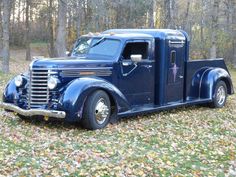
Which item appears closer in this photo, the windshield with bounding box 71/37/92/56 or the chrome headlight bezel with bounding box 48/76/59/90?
the chrome headlight bezel with bounding box 48/76/59/90

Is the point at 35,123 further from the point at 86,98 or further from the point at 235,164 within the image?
the point at 235,164

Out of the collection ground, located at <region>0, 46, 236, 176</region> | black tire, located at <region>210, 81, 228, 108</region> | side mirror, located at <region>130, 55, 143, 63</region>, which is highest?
side mirror, located at <region>130, 55, 143, 63</region>

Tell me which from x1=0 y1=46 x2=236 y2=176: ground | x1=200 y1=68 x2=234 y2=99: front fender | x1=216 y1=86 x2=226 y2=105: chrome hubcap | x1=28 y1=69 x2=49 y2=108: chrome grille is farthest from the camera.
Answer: x1=216 y1=86 x2=226 y2=105: chrome hubcap

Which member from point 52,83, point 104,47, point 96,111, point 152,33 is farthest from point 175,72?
point 52,83

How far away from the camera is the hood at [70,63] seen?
913cm

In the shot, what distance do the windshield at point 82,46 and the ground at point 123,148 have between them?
1939mm

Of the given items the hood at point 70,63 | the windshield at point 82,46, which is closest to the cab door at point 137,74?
the hood at point 70,63

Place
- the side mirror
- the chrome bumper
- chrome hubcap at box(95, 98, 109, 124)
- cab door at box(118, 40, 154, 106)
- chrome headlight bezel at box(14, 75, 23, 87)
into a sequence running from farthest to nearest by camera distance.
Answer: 1. cab door at box(118, 40, 154, 106)
2. the side mirror
3. chrome headlight bezel at box(14, 75, 23, 87)
4. chrome hubcap at box(95, 98, 109, 124)
5. the chrome bumper

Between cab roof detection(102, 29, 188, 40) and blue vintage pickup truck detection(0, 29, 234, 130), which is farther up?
cab roof detection(102, 29, 188, 40)

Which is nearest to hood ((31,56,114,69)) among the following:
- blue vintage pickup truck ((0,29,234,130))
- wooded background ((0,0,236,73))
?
blue vintage pickup truck ((0,29,234,130))

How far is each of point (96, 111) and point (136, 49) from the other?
7.24 ft

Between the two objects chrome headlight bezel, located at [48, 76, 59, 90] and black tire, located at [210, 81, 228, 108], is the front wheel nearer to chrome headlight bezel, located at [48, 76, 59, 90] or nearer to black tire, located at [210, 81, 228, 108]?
black tire, located at [210, 81, 228, 108]

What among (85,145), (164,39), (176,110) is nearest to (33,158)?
(85,145)

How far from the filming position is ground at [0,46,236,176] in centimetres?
654
